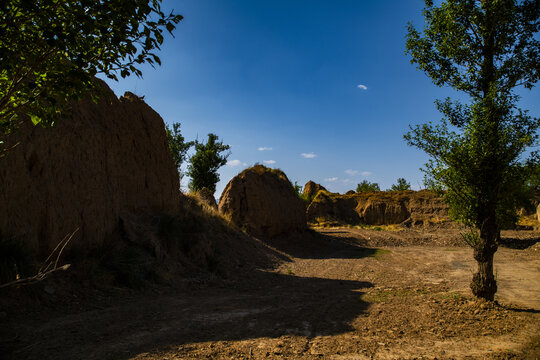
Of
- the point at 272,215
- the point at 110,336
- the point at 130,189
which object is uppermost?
the point at 130,189

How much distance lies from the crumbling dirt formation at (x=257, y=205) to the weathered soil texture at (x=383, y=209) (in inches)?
617

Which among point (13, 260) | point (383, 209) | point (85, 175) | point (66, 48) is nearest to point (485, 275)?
point (66, 48)

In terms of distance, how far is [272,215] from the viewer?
18.4m

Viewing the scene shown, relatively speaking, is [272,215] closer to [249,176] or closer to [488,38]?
[249,176]

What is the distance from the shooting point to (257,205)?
18.1 m

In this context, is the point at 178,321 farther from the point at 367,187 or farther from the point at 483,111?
the point at 367,187

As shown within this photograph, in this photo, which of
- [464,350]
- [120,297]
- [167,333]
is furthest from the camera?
[120,297]

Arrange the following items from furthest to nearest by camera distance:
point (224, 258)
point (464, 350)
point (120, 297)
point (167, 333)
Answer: point (224, 258) → point (120, 297) → point (167, 333) → point (464, 350)

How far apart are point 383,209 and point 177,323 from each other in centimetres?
3234

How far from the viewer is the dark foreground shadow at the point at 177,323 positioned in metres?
3.78

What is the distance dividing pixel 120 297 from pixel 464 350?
5.99 m

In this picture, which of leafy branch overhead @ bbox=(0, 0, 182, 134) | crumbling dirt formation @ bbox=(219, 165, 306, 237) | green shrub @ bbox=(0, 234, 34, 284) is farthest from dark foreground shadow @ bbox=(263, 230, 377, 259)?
leafy branch overhead @ bbox=(0, 0, 182, 134)

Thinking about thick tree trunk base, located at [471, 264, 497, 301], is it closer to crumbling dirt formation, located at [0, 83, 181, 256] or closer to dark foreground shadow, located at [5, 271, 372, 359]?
dark foreground shadow, located at [5, 271, 372, 359]

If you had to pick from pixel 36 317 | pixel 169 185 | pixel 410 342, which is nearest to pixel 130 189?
→ pixel 169 185
